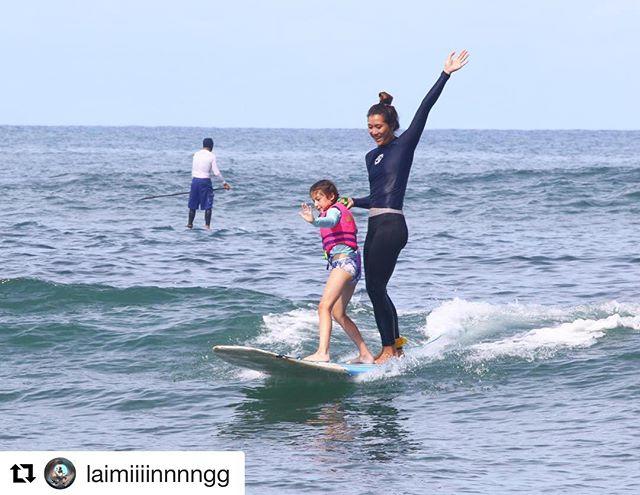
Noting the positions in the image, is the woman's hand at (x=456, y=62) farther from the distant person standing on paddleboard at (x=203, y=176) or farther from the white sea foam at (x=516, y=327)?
the distant person standing on paddleboard at (x=203, y=176)

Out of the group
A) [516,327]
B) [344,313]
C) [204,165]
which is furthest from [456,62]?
[204,165]

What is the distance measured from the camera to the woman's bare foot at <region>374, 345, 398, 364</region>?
11.1 m

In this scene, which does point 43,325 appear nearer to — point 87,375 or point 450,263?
point 87,375

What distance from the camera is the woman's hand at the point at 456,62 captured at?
10.2 m

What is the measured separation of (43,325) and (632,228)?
15.4 meters

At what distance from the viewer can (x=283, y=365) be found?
10875 mm

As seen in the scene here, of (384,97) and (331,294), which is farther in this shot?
(331,294)

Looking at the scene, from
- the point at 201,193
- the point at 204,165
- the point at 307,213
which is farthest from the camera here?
the point at 201,193

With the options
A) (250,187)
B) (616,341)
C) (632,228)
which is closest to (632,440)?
(616,341)

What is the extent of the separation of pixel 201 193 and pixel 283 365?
A: 1473 cm

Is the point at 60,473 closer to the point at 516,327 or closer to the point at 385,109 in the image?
the point at 385,109

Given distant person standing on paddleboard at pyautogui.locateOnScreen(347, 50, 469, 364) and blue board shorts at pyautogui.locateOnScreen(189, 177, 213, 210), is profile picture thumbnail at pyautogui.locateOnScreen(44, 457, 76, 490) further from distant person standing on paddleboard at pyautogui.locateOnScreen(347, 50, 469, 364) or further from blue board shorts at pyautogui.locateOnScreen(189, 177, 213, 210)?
blue board shorts at pyautogui.locateOnScreen(189, 177, 213, 210)

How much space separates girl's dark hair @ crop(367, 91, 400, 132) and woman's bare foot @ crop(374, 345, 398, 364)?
208cm

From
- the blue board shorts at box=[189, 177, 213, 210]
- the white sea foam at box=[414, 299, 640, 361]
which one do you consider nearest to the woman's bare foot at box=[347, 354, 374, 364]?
the white sea foam at box=[414, 299, 640, 361]
